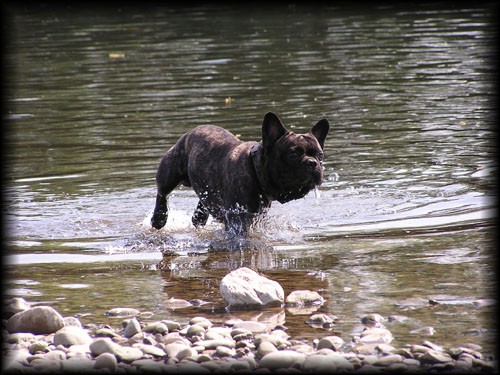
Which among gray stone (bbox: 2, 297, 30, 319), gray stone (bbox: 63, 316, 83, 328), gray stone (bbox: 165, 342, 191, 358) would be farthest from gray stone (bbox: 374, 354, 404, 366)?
gray stone (bbox: 2, 297, 30, 319)

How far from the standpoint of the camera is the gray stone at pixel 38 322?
7094 mm

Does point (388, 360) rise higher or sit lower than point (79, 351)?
higher

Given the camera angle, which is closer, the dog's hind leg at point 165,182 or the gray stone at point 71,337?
the gray stone at point 71,337

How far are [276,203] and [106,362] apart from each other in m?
5.65

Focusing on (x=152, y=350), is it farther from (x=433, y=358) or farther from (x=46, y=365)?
(x=433, y=358)

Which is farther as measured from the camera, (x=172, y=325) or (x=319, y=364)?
(x=172, y=325)

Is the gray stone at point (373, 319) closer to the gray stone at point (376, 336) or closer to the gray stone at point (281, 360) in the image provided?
the gray stone at point (376, 336)

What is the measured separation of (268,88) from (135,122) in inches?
140

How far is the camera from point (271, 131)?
31.3ft

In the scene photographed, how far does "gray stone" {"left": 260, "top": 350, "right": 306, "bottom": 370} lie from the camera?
6.03 m

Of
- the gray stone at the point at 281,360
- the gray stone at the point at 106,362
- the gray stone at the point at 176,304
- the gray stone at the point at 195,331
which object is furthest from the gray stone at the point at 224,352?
the gray stone at the point at 176,304

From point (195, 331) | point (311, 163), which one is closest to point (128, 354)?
point (195, 331)

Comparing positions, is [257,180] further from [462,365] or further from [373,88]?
[373,88]

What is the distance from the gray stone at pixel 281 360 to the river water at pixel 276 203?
757 millimetres
